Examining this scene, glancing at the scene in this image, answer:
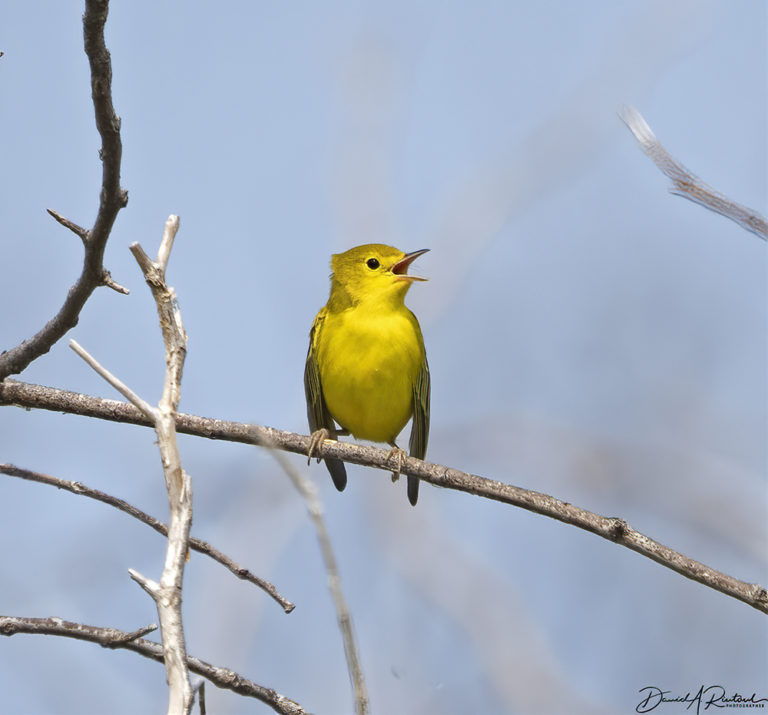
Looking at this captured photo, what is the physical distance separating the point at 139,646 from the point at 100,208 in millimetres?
1583

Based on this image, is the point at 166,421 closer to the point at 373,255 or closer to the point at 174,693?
the point at 174,693

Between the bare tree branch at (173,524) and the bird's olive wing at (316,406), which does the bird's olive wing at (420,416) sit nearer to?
the bird's olive wing at (316,406)

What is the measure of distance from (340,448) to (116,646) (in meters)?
1.79

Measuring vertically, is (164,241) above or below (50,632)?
above

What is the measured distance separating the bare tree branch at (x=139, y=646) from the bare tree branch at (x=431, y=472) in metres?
0.80

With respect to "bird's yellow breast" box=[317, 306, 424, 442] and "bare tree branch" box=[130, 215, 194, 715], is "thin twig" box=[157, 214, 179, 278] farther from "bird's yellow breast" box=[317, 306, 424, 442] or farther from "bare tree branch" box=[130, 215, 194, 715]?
"bird's yellow breast" box=[317, 306, 424, 442]

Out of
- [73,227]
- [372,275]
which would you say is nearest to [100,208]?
[73,227]

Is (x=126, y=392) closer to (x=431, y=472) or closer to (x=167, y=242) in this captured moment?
(x=167, y=242)

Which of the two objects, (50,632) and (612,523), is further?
(612,523)

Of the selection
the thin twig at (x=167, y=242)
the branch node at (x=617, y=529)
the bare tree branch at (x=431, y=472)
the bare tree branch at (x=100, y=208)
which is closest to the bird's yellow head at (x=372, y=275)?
the bare tree branch at (x=431, y=472)

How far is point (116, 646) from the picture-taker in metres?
3.00

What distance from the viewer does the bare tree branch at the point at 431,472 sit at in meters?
3.50

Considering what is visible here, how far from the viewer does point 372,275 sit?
686 cm

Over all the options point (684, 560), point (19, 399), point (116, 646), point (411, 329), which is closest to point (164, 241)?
point (116, 646)
